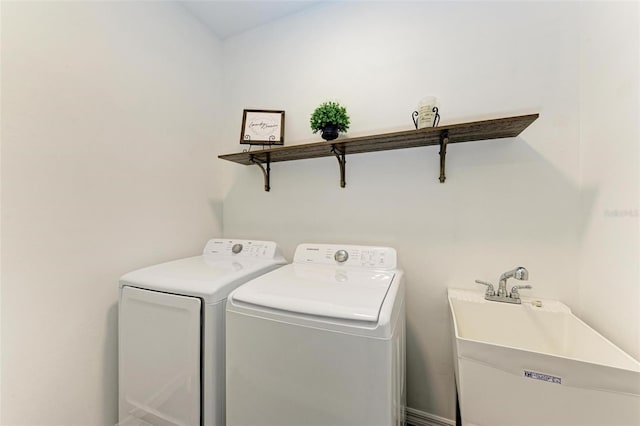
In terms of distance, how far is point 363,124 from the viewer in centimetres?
160

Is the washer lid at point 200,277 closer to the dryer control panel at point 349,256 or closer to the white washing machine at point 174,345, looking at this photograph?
the white washing machine at point 174,345

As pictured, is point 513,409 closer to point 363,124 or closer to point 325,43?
point 363,124

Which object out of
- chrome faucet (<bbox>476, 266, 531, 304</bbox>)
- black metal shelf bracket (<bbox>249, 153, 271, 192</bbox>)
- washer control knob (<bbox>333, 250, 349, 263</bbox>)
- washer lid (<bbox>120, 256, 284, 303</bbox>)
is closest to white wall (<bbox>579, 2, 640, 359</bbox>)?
chrome faucet (<bbox>476, 266, 531, 304</bbox>)

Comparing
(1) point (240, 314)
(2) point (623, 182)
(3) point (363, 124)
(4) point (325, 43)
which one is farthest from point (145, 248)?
(2) point (623, 182)

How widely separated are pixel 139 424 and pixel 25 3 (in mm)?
1947

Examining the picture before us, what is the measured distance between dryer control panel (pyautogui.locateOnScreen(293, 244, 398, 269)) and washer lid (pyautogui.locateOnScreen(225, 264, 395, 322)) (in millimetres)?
66

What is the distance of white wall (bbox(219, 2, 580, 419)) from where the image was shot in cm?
121

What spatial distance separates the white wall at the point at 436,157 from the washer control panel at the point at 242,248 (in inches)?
9.1

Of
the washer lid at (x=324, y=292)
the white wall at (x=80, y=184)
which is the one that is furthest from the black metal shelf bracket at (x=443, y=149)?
the white wall at (x=80, y=184)

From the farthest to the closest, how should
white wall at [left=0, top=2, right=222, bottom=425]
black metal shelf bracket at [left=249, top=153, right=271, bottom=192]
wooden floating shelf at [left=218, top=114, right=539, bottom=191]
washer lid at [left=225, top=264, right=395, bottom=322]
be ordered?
black metal shelf bracket at [left=249, top=153, right=271, bottom=192] → wooden floating shelf at [left=218, top=114, right=539, bottom=191] → white wall at [left=0, top=2, right=222, bottom=425] → washer lid at [left=225, top=264, right=395, bottom=322]

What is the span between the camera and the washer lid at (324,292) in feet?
2.71

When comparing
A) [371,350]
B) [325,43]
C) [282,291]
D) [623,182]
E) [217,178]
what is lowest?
[371,350]

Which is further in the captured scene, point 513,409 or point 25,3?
point 25,3

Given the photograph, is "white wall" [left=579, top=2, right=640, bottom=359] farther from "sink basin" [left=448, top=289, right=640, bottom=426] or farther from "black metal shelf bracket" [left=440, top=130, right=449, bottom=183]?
"black metal shelf bracket" [left=440, top=130, right=449, bottom=183]
